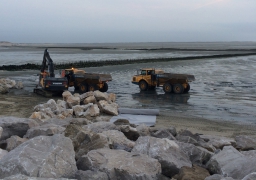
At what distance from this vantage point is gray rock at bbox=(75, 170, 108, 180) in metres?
4.71

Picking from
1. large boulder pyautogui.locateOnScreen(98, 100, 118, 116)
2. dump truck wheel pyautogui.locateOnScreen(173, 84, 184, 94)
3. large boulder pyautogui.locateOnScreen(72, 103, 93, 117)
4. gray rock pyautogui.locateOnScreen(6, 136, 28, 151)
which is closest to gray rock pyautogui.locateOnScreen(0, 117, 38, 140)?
gray rock pyautogui.locateOnScreen(6, 136, 28, 151)

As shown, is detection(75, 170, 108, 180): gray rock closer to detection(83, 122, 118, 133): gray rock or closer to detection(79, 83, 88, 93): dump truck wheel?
detection(83, 122, 118, 133): gray rock

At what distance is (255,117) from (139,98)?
6852mm

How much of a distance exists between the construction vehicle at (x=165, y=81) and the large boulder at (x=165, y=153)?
1509 cm

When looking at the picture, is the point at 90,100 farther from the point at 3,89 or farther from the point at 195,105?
the point at 3,89

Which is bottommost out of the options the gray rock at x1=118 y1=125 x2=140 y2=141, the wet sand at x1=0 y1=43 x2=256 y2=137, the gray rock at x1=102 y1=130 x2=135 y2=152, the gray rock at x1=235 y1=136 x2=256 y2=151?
the wet sand at x1=0 y1=43 x2=256 y2=137

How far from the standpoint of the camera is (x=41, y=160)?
484 cm

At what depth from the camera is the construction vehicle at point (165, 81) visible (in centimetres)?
2116

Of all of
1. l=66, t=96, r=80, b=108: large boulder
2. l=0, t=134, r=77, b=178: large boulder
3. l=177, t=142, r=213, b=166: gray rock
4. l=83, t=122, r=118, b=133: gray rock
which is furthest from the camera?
l=66, t=96, r=80, b=108: large boulder

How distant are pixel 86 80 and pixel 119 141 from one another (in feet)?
49.2

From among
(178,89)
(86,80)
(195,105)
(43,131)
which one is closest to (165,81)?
(178,89)

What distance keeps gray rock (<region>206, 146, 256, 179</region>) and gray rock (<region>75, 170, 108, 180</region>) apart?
1.85 m

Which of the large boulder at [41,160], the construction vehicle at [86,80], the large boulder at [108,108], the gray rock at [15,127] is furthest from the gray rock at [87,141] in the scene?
the construction vehicle at [86,80]

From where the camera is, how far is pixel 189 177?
512cm
